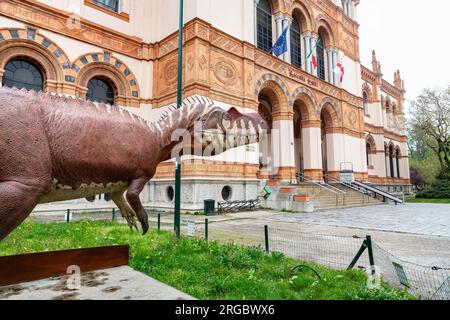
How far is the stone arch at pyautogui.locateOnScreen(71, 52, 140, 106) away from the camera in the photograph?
14.7m

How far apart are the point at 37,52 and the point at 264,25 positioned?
14.9 m

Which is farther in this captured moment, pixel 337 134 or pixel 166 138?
pixel 337 134

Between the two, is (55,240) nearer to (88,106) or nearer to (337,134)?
(88,106)

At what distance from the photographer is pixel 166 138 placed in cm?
354

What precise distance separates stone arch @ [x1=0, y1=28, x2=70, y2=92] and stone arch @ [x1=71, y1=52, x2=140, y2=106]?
2.22 feet

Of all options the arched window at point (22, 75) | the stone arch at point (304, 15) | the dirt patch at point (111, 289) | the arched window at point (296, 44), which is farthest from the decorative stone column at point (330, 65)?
the dirt patch at point (111, 289)

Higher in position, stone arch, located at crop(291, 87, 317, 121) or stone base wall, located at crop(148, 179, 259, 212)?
stone arch, located at crop(291, 87, 317, 121)

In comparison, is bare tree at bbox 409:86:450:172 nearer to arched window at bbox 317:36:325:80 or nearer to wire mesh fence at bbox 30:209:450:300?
arched window at bbox 317:36:325:80

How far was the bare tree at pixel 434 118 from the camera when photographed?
2970cm

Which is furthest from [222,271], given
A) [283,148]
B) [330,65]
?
[330,65]

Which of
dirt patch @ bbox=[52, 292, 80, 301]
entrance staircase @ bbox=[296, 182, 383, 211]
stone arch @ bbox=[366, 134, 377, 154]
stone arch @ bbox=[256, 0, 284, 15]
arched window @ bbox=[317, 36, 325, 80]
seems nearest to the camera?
dirt patch @ bbox=[52, 292, 80, 301]

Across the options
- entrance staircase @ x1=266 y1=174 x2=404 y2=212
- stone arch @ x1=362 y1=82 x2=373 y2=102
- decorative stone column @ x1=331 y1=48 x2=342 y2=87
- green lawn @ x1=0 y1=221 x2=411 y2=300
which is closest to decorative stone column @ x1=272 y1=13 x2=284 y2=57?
decorative stone column @ x1=331 y1=48 x2=342 y2=87

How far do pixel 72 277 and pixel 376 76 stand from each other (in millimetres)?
41090
